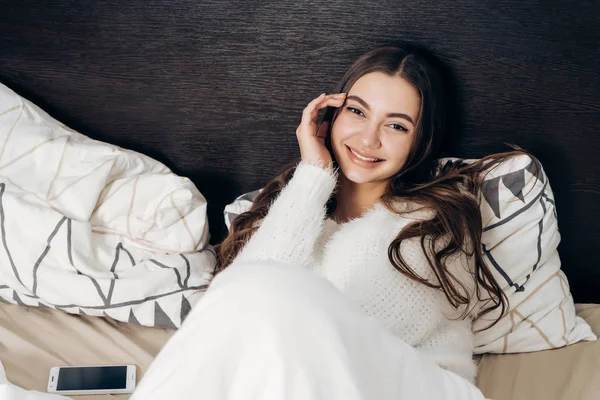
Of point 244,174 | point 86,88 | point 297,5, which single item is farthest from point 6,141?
point 297,5

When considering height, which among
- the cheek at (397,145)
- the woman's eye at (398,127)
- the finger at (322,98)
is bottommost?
the cheek at (397,145)

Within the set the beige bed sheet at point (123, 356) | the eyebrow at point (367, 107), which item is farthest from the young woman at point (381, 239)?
the beige bed sheet at point (123, 356)

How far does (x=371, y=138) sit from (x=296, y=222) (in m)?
0.23

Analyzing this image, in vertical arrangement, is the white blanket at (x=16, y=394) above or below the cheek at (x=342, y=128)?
below

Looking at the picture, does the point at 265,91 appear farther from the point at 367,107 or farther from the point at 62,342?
the point at 62,342

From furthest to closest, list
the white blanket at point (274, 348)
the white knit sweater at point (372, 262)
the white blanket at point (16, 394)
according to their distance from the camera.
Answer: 1. the white knit sweater at point (372, 262)
2. the white blanket at point (16, 394)
3. the white blanket at point (274, 348)

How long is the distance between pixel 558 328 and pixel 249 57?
2.89ft

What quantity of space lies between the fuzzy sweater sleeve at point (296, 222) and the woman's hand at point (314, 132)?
0.03 m

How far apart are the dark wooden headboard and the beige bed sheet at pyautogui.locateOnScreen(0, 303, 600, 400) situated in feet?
1.05

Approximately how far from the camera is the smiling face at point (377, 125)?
4.02ft

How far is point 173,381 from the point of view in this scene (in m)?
0.77

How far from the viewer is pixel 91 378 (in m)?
1.17

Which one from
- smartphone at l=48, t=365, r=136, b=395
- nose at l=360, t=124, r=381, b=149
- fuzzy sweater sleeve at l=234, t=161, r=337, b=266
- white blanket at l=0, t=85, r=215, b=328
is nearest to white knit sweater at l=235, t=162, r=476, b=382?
fuzzy sweater sleeve at l=234, t=161, r=337, b=266

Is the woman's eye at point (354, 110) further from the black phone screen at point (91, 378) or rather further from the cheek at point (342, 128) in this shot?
the black phone screen at point (91, 378)
